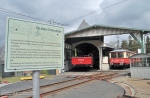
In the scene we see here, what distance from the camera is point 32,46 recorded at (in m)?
3.47

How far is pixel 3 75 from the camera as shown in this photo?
19.3 meters

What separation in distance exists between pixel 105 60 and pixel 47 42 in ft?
89.7

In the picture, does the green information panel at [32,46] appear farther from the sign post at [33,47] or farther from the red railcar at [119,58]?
the red railcar at [119,58]

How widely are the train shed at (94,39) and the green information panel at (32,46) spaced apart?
1791 cm

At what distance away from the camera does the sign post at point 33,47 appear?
3230 millimetres

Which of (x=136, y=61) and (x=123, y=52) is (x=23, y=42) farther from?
(x=123, y=52)

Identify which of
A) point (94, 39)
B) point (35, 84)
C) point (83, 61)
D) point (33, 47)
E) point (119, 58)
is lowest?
point (35, 84)

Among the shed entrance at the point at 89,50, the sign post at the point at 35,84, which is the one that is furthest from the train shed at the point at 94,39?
the sign post at the point at 35,84

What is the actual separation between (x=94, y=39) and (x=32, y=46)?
27.5 metres

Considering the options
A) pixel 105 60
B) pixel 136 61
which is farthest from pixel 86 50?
pixel 136 61

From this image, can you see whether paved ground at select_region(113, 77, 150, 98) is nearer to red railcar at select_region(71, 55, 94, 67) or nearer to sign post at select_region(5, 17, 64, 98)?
sign post at select_region(5, 17, 64, 98)

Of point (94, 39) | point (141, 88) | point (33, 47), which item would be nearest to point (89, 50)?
point (94, 39)

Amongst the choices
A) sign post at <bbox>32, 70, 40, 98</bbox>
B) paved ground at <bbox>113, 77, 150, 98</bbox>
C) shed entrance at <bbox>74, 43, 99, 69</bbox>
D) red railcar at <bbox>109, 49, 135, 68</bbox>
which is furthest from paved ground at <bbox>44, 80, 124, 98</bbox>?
shed entrance at <bbox>74, 43, 99, 69</bbox>

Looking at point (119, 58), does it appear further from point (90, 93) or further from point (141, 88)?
point (90, 93)
